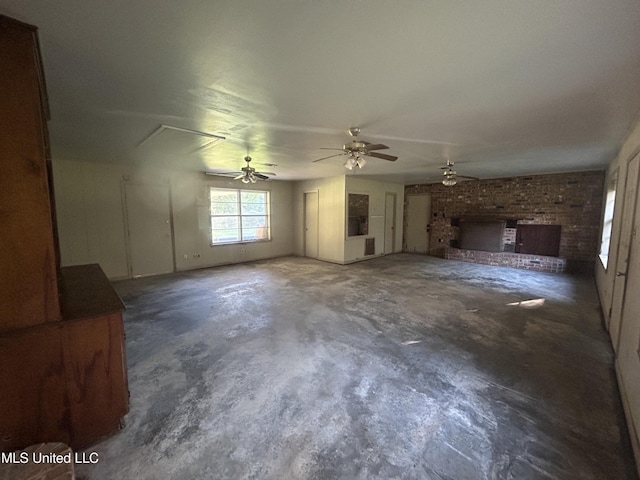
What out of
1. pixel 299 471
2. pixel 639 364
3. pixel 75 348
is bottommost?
pixel 299 471

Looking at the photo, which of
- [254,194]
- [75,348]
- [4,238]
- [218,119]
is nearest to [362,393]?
[75,348]

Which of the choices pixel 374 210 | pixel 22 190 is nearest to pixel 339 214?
pixel 374 210

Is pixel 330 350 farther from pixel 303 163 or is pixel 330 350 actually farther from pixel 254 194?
pixel 254 194

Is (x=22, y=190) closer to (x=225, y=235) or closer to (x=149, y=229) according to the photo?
(x=149, y=229)

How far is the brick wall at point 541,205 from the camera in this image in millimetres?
5852

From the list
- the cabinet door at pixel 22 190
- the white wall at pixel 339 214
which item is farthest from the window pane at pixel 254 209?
the cabinet door at pixel 22 190

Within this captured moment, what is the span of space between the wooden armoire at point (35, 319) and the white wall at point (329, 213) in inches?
222

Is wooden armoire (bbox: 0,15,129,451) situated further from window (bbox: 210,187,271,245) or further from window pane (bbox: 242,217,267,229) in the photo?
window pane (bbox: 242,217,267,229)

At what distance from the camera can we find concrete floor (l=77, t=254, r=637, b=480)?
60.1 inches

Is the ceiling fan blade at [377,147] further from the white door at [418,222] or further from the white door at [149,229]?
the white door at [418,222]

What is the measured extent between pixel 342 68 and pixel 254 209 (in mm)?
6116

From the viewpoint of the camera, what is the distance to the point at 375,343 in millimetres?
2895

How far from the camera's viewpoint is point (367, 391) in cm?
213

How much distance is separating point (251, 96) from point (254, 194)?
5.44 metres
